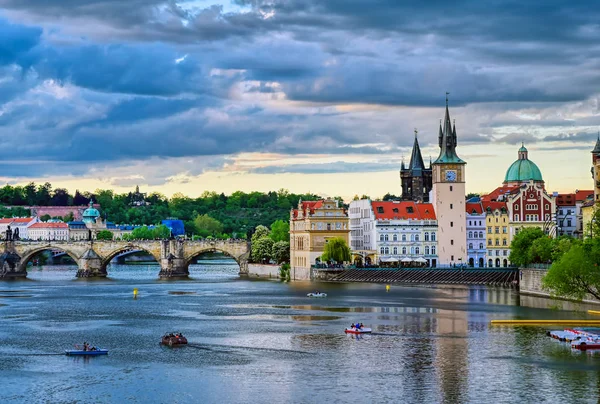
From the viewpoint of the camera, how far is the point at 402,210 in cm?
13800

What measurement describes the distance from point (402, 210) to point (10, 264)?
172ft

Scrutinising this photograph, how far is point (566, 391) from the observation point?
4997 cm

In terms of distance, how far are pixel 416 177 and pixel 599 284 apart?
82.8 metres

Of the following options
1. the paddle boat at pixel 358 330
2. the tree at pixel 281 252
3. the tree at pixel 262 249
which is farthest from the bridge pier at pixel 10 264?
the paddle boat at pixel 358 330

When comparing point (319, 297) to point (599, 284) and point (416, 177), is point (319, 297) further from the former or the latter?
point (416, 177)

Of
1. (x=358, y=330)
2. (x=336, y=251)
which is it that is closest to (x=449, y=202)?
(x=336, y=251)

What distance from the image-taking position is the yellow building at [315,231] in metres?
136

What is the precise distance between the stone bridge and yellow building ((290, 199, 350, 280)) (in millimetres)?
16023

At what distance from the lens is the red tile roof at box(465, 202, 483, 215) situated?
139 m

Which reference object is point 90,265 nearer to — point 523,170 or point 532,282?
point 523,170

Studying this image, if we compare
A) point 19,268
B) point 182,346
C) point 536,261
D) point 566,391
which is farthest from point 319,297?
point 19,268

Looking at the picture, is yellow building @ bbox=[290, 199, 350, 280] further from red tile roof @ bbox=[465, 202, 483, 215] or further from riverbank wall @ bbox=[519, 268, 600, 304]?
riverbank wall @ bbox=[519, 268, 600, 304]

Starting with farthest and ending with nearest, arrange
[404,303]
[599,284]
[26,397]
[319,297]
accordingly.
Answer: [319,297]
[404,303]
[599,284]
[26,397]

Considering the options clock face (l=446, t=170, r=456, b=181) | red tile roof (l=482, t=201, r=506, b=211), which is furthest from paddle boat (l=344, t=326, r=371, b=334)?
red tile roof (l=482, t=201, r=506, b=211)
